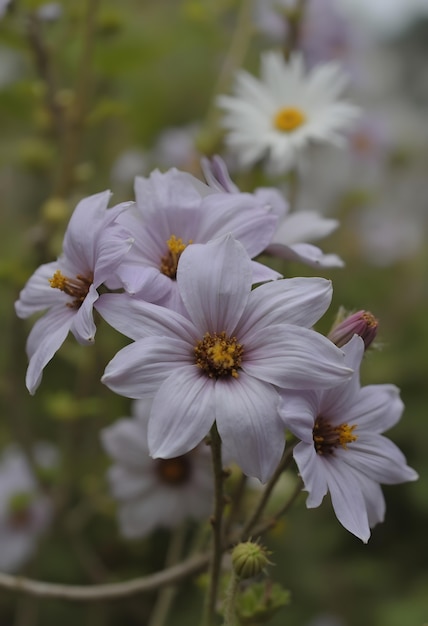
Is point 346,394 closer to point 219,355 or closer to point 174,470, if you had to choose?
point 219,355

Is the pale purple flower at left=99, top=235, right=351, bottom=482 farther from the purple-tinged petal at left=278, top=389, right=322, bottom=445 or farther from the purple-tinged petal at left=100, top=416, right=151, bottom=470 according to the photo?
the purple-tinged petal at left=100, top=416, right=151, bottom=470

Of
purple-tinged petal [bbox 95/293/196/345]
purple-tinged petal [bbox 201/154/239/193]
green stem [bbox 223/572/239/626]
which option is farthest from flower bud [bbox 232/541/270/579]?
purple-tinged petal [bbox 201/154/239/193]

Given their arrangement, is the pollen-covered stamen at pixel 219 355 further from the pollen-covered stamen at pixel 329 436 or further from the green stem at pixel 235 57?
the green stem at pixel 235 57

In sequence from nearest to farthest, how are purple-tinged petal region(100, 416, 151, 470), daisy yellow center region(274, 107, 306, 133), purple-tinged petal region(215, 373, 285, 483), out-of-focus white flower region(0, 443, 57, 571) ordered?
1. purple-tinged petal region(215, 373, 285, 483)
2. purple-tinged petal region(100, 416, 151, 470)
3. daisy yellow center region(274, 107, 306, 133)
4. out-of-focus white flower region(0, 443, 57, 571)

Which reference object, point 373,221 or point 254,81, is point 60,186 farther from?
point 373,221

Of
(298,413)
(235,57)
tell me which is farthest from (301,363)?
(235,57)

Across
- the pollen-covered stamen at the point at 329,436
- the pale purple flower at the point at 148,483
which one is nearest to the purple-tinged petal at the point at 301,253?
the pollen-covered stamen at the point at 329,436
